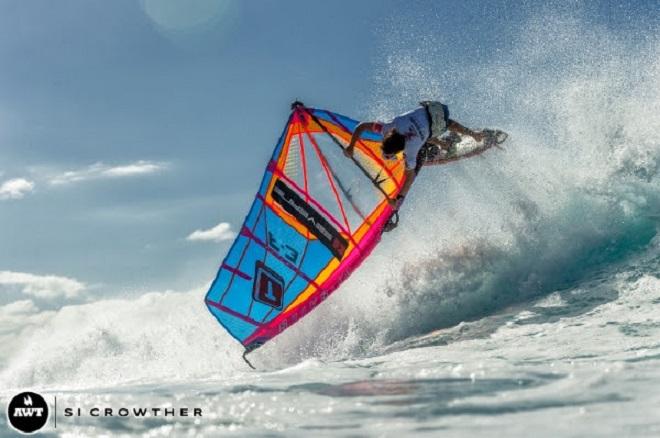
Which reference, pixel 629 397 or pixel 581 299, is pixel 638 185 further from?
pixel 629 397

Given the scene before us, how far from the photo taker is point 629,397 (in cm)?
338

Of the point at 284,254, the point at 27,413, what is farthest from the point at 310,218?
the point at 27,413

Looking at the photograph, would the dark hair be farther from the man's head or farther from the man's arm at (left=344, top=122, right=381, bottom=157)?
the man's arm at (left=344, top=122, right=381, bottom=157)

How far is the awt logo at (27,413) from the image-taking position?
3.46 metres

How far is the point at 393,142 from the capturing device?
24.4ft

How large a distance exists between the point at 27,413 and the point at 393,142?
5172 millimetres

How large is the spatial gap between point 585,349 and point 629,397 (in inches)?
56.1

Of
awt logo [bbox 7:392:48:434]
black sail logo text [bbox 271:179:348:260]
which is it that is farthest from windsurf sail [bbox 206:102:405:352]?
awt logo [bbox 7:392:48:434]

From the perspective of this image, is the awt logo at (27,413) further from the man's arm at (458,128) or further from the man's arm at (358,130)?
the man's arm at (458,128)

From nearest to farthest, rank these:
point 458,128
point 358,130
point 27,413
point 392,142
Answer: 1. point 27,413
2. point 392,142
3. point 358,130
4. point 458,128

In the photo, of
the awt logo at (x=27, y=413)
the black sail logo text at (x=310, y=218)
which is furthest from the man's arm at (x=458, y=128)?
the awt logo at (x=27, y=413)

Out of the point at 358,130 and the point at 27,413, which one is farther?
the point at 358,130

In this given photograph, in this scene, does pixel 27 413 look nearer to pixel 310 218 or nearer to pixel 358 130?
pixel 310 218

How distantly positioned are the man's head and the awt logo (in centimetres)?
489
